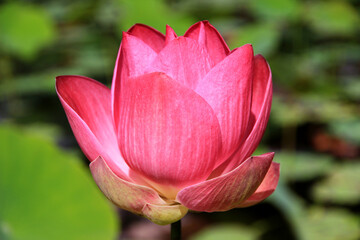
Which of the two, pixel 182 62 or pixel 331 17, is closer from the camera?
pixel 182 62

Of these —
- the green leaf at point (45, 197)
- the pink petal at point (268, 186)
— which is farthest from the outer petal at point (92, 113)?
the green leaf at point (45, 197)

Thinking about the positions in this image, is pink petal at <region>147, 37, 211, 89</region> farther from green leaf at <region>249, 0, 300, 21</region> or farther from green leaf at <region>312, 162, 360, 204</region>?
green leaf at <region>249, 0, 300, 21</region>

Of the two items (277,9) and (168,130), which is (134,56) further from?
(277,9)

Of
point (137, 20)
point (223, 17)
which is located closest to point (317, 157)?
point (137, 20)

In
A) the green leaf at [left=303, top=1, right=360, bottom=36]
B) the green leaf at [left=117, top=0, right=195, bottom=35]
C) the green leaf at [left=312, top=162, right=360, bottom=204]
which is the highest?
the green leaf at [left=117, top=0, right=195, bottom=35]

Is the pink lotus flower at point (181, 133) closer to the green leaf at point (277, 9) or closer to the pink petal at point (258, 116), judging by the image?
the pink petal at point (258, 116)

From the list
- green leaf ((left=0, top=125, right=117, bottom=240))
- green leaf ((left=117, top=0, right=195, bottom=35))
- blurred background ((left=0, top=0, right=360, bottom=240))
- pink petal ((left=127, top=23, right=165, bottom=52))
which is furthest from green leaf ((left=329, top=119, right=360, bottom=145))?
pink petal ((left=127, top=23, right=165, bottom=52))

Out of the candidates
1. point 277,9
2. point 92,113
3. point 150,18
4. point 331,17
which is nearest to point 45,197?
point 92,113
